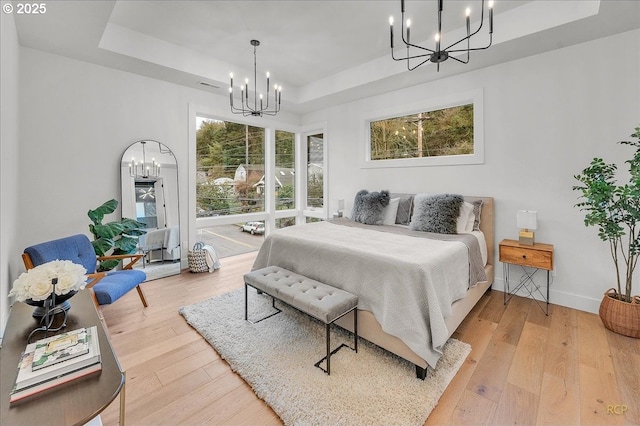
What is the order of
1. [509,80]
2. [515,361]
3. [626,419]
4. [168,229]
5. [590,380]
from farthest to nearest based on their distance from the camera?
[168,229]
[509,80]
[515,361]
[590,380]
[626,419]

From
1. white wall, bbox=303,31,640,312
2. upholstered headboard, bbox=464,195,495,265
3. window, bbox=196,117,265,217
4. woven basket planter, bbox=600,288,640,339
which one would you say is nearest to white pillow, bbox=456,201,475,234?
upholstered headboard, bbox=464,195,495,265

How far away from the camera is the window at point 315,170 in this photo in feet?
18.4

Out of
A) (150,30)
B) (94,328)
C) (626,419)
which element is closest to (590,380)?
(626,419)

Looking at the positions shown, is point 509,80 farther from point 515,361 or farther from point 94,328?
point 94,328

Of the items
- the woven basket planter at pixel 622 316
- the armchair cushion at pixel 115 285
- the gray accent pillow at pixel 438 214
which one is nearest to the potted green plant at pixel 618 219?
the woven basket planter at pixel 622 316

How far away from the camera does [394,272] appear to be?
6.54 ft

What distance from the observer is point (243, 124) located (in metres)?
4.98

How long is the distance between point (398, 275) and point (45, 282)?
200 cm

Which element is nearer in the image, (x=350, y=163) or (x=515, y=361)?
(x=515, y=361)

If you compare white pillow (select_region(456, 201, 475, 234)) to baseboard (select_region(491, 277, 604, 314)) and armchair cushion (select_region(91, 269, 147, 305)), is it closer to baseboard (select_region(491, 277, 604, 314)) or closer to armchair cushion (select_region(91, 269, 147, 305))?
baseboard (select_region(491, 277, 604, 314))

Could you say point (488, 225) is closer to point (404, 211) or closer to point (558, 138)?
point (404, 211)

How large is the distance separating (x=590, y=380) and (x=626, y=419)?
31 centimetres

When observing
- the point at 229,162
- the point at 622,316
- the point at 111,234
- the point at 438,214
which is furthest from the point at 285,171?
the point at 622,316

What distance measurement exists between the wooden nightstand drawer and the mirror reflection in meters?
4.21
